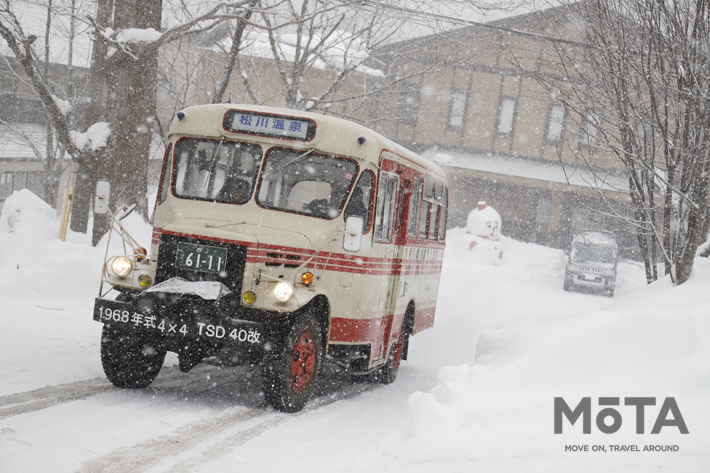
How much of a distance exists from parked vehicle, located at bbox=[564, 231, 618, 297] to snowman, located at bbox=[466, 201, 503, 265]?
3871 mm

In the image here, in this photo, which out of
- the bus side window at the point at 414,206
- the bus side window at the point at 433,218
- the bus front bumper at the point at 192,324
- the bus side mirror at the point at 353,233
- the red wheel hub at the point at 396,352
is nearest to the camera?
the bus front bumper at the point at 192,324

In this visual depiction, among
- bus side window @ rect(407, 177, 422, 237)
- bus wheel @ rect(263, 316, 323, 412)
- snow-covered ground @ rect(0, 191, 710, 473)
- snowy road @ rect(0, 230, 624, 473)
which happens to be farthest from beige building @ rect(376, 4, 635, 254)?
bus wheel @ rect(263, 316, 323, 412)

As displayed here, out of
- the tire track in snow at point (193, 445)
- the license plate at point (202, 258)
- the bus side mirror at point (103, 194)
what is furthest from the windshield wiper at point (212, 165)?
the tire track in snow at point (193, 445)

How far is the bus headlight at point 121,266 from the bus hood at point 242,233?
481 millimetres

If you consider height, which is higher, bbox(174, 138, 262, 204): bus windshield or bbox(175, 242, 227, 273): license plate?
bbox(174, 138, 262, 204): bus windshield

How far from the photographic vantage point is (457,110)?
3828cm

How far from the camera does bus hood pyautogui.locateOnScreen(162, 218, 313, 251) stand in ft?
24.3

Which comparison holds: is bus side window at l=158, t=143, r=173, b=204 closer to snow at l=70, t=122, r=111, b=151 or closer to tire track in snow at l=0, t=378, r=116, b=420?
tire track in snow at l=0, t=378, r=116, b=420

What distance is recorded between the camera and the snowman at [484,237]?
3086cm

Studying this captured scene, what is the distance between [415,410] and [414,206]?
4765 mm

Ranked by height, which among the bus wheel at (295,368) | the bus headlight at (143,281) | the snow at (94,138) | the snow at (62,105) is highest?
the snow at (62,105)

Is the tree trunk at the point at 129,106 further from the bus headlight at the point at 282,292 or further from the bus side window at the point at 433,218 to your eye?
Answer: the bus headlight at the point at 282,292

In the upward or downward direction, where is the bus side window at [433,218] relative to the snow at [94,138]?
downward

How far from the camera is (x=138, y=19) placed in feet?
43.1
